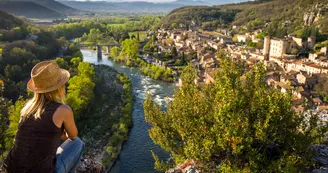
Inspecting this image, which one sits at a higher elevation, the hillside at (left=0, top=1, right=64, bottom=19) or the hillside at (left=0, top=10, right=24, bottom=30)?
the hillside at (left=0, top=1, right=64, bottom=19)

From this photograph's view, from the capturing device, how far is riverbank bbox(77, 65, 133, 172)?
1010 centimetres

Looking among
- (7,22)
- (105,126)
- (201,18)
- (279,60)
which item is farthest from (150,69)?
(201,18)

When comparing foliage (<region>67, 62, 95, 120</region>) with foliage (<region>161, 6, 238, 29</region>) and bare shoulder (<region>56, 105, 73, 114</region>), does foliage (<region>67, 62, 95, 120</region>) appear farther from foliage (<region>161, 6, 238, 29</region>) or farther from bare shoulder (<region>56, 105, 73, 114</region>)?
foliage (<region>161, 6, 238, 29</region>)

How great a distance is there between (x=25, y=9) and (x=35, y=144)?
94.2 meters

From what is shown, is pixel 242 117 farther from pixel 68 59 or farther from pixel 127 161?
pixel 68 59

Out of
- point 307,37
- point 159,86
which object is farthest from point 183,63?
point 307,37

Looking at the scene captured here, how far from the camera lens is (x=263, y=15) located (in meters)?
51.8

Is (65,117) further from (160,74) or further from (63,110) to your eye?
(160,74)

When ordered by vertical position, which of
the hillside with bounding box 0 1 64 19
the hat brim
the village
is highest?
the hillside with bounding box 0 1 64 19

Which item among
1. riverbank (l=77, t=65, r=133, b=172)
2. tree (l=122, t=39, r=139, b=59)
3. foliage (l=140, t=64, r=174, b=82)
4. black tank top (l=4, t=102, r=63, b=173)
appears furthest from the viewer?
tree (l=122, t=39, r=139, b=59)

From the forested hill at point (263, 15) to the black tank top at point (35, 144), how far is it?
35.8 metres

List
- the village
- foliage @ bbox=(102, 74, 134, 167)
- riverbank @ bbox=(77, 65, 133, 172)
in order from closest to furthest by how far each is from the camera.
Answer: riverbank @ bbox=(77, 65, 133, 172) → foliage @ bbox=(102, 74, 134, 167) → the village

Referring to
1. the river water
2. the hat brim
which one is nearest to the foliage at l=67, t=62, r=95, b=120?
the river water

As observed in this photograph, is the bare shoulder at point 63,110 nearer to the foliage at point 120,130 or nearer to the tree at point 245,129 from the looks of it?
the tree at point 245,129
